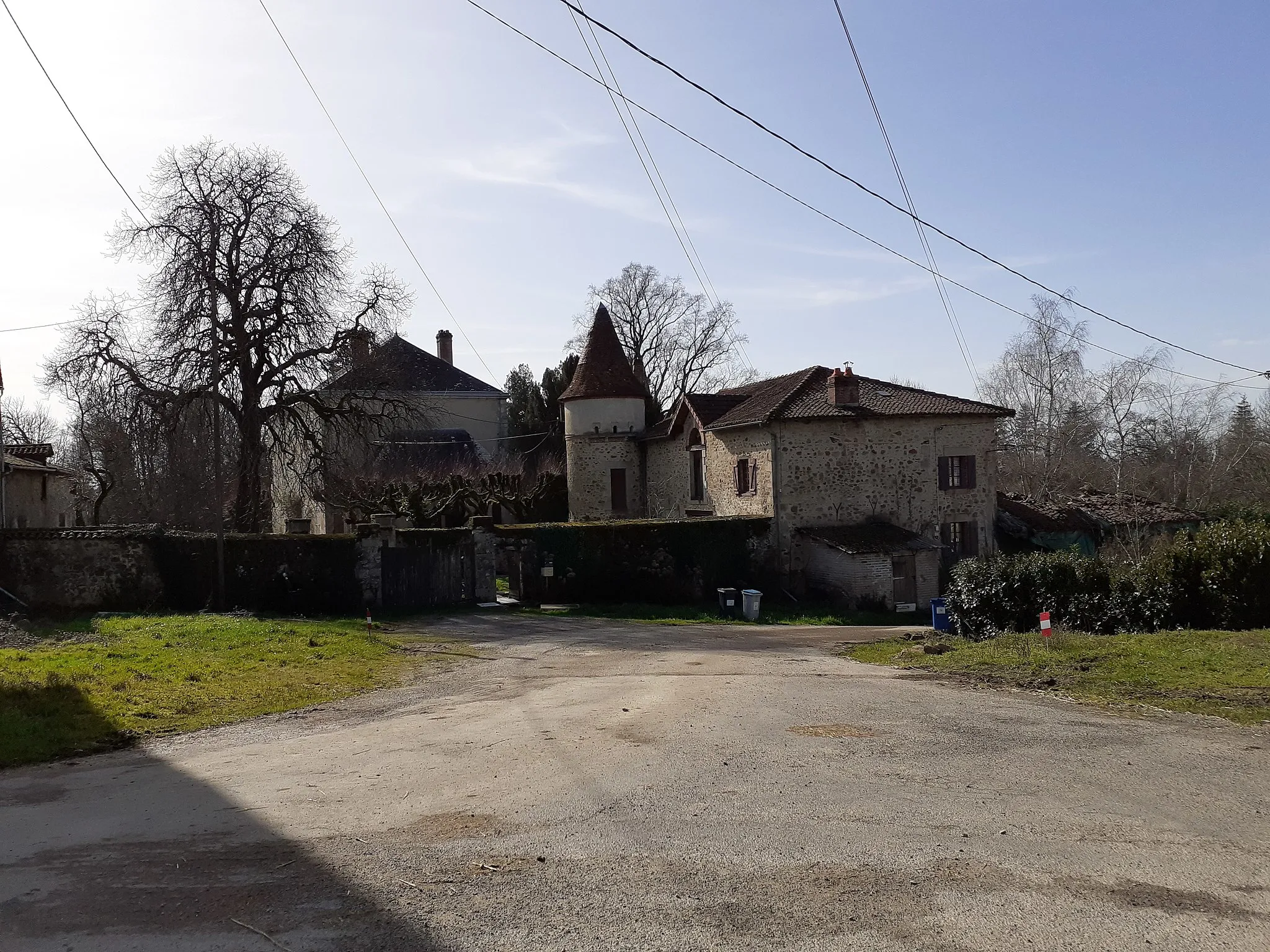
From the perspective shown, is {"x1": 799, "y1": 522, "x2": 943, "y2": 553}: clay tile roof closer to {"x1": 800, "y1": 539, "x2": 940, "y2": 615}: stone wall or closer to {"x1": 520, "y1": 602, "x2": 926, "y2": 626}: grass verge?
{"x1": 800, "y1": 539, "x2": 940, "y2": 615}: stone wall

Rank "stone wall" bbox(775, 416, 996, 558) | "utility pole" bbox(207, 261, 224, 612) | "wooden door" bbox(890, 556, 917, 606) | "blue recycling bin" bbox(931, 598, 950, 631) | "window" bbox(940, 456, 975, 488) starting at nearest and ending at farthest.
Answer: "blue recycling bin" bbox(931, 598, 950, 631), "utility pole" bbox(207, 261, 224, 612), "wooden door" bbox(890, 556, 917, 606), "stone wall" bbox(775, 416, 996, 558), "window" bbox(940, 456, 975, 488)

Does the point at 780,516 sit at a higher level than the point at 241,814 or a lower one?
higher

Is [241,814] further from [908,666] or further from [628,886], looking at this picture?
[908,666]

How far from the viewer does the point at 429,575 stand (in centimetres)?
2772

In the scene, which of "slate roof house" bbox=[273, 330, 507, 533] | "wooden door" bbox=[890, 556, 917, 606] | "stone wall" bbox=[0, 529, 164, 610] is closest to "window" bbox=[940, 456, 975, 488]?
"wooden door" bbox=[890, 556, 917, 606]

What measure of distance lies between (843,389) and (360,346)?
16376 mm

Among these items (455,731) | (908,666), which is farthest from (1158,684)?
(455,731)

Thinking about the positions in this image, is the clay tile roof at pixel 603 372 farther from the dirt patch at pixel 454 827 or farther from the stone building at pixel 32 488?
the dirt patch at pixel 454 827

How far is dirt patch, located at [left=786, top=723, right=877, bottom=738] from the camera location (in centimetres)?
947

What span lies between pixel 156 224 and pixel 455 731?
82.1 ft

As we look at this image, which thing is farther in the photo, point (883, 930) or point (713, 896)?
point (713, 896)

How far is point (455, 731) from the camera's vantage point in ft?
33.6

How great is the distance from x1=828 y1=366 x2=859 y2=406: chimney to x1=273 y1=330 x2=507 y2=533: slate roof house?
13955 millimetres

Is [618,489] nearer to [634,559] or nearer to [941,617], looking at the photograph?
[634,559]
